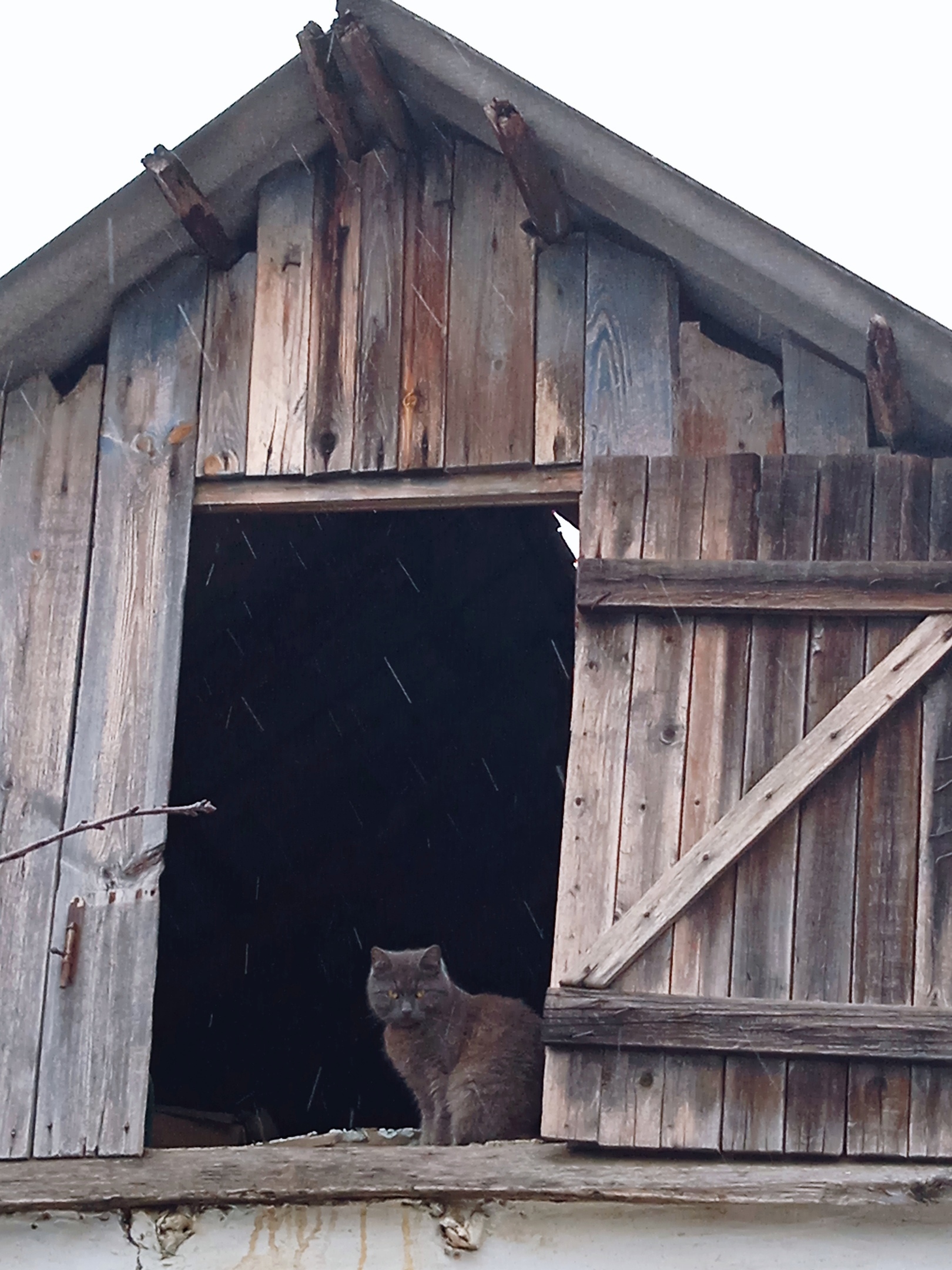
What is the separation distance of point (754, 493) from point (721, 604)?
0.37 m

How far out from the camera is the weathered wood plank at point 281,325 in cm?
510

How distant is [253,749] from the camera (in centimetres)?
784

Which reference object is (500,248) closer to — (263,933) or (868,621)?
(868,621)

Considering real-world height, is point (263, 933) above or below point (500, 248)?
below

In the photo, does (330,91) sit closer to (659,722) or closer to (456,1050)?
(659,722)

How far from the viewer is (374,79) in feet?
16.6

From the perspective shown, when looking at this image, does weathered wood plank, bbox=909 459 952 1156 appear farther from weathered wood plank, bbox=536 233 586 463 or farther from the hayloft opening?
the hayloft opening

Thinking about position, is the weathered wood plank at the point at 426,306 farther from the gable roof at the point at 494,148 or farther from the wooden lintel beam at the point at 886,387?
the wooden lintel beam at the point at 886,387

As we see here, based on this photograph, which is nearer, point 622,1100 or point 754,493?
point 622,1100

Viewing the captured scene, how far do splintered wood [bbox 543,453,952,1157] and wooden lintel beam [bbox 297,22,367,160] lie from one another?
4.96 feet

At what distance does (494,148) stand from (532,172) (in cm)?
39

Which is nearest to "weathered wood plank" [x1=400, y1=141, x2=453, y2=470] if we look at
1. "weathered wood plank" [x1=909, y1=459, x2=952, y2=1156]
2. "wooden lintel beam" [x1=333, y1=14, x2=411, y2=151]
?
"wooden lintel beam" [x1=333, y1=14, x2=411, y2=151]

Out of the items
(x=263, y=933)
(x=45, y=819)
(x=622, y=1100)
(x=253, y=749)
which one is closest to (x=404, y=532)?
(x=253, y=749)

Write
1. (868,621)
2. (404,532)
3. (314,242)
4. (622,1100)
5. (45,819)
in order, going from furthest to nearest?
(404,532) → (314,242) → (45,819) → (868,621) → (622,1100)
